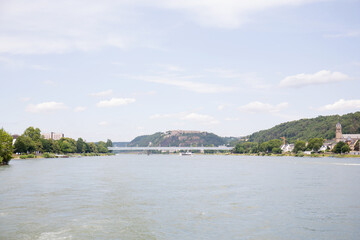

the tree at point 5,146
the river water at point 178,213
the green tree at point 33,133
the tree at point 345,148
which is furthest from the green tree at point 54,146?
the river water at point 178,213

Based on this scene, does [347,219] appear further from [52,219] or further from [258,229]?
[52,219]

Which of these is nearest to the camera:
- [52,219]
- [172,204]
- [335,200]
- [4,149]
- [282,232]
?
[282,232]

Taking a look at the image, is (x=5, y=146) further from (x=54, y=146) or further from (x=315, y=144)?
(x=315, y=144)

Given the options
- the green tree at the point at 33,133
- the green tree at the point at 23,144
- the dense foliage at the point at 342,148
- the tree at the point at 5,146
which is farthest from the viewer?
the dense foliage at the point at 342,148

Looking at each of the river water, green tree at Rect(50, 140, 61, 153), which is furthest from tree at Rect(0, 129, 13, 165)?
green tree at Rect(50, 140, 61, 153)

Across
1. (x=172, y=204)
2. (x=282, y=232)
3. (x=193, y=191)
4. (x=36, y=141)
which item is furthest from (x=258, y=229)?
(x=36, y=141)

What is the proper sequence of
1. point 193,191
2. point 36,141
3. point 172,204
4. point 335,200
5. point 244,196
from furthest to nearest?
1. point 36,141
2. point 193,191
3. point 244,196
4. point 335,200
5. point 172,204

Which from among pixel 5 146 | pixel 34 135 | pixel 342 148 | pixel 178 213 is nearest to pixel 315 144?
pixel 342 148

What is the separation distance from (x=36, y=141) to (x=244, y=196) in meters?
133

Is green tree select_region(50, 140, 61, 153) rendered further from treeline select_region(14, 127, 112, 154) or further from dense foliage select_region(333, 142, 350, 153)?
dense foliage select_region(333, 142, 350, 153)

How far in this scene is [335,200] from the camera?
116ft

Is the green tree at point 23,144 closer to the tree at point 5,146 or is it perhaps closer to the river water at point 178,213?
the tree at point 5,146

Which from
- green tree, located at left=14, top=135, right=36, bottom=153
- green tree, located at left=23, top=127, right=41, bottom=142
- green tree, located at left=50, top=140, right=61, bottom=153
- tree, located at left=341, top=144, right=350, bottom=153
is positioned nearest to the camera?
green tree, located at left=14, top=135, right=36, bottom=153

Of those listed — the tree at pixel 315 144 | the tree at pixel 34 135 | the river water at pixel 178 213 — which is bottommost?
the river water at pixel 178 213
